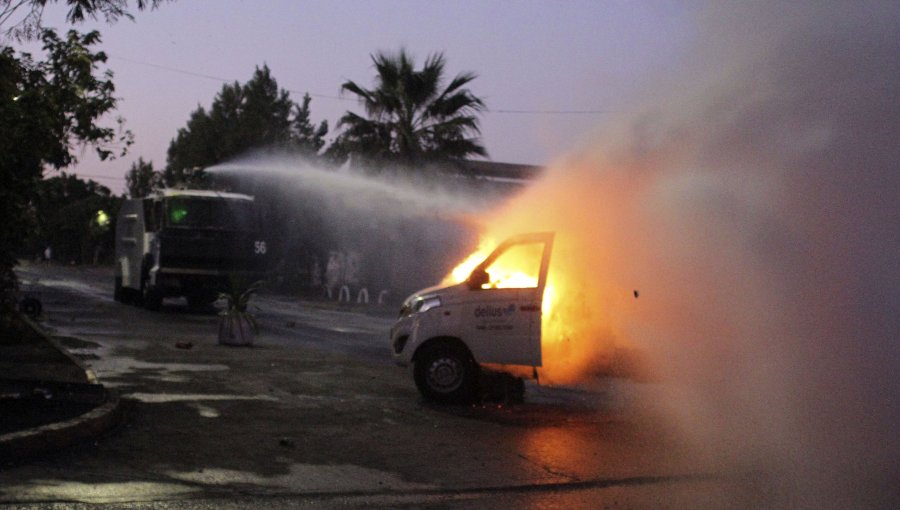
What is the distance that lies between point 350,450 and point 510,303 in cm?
295

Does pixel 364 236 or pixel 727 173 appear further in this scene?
pixel 364 236

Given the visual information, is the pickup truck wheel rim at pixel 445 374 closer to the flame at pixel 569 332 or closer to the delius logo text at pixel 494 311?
the delius logo text at pixel 494 311

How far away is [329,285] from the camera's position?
41312 millimetres

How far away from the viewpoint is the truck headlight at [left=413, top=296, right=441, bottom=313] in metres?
11.4

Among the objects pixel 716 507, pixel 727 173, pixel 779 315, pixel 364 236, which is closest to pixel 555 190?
pixel 727 173

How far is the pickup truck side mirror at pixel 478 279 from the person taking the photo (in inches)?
437

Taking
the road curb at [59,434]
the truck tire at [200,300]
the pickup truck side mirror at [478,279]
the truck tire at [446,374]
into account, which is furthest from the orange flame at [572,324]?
the truck tire at [200,300]

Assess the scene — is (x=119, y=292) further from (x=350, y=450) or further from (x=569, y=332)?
(x=350, y=450)

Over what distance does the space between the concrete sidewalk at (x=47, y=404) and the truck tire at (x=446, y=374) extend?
10.7 ft

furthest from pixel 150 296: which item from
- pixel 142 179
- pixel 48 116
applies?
pixel 142 179

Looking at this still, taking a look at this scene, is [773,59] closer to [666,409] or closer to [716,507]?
[666,409]

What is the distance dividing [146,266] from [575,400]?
17934 millimetres

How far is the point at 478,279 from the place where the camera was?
1114cm

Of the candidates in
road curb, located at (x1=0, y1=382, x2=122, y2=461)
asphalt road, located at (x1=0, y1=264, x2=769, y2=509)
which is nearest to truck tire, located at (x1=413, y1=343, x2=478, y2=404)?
asphalt road, located at (x1=0, y1=264, x2=769, y2=509)
